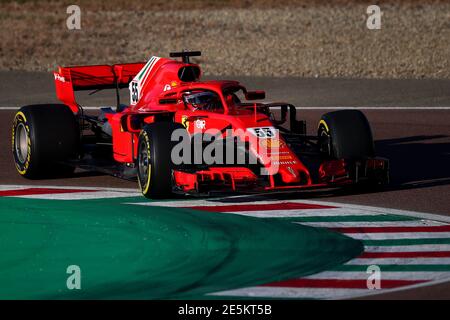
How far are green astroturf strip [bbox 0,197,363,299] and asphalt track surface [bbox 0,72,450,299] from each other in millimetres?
1349

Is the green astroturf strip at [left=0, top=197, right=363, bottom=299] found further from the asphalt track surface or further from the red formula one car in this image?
the asphalt track surface

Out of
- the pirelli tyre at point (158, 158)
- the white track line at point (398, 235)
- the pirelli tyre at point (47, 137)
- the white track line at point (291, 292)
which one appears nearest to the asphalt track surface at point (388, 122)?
the pirelli tyre at point (47, 137)

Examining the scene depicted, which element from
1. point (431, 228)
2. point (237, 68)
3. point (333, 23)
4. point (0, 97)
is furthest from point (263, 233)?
point (333, 23)

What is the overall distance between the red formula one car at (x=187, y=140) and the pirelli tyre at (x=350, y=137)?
0.04 feet

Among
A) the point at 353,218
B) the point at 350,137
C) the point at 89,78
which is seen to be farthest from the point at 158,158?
the point at 89,78

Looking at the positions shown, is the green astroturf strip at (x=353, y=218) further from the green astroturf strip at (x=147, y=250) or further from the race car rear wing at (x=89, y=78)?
the race car rear wing at (x=89, y=78)

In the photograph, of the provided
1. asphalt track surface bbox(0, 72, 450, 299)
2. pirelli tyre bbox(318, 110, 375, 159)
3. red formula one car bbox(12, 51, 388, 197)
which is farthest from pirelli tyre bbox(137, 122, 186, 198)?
pirelli tyre bbox(318, 110, 375, 159)

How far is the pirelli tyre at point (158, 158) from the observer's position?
1268cm

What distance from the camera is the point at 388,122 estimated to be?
19453 mm

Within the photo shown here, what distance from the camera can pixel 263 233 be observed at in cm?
1140

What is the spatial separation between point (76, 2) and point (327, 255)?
104 feet

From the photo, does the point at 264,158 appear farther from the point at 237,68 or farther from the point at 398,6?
the point at 398,6

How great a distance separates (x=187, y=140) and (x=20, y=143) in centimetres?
289

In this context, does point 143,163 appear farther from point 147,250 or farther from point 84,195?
point 147,250
